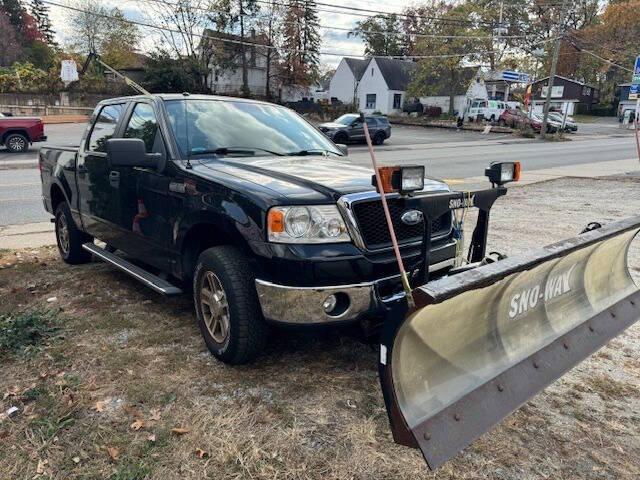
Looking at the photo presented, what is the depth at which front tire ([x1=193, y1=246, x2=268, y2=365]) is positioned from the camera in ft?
11.0

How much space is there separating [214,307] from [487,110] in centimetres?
4788

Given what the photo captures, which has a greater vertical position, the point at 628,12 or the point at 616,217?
the point at 628,12

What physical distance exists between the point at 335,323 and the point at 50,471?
1622 millimetres

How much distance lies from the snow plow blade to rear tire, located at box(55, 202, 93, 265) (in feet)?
14.4

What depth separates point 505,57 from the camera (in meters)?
57.0

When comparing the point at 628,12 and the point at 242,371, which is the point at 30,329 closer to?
the point at 242,371

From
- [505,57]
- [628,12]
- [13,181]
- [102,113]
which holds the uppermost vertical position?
[628,12]

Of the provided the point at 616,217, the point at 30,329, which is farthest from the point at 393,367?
the point at 616,217

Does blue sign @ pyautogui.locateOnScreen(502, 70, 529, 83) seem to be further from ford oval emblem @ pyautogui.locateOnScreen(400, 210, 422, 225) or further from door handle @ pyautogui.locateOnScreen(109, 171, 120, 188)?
ford oval emblem @ pyautogui.locateOnScreen(400, 210, 422, 225)

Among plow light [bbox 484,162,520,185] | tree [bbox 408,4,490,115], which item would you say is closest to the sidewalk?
plow light [bbox 484,162,520,185]

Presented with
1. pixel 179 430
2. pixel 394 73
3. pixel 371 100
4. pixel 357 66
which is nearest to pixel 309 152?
pixel 179 430

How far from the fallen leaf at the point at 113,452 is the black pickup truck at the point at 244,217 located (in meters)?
0.91

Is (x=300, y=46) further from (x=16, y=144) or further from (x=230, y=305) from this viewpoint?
(x=230, y=305)

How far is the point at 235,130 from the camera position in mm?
4484
